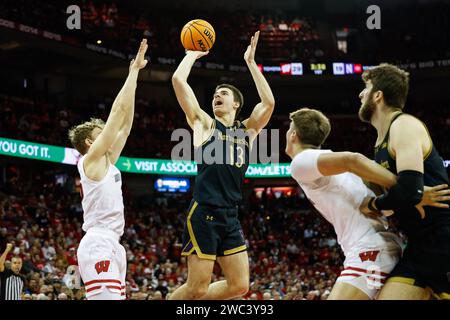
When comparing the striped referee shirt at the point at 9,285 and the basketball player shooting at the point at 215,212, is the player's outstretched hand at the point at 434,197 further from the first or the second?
the striped referee shirt at the point at 9,285

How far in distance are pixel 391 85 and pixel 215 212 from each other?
2.14 metres

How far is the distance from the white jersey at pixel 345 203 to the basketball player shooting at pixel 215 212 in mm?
1572

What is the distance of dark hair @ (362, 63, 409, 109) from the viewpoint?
4098mm

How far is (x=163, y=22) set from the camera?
89.0 feet

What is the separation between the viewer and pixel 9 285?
31.4 ft

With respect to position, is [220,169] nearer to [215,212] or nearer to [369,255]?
[215,212]

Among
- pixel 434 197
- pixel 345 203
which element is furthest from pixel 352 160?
pixel 434 197

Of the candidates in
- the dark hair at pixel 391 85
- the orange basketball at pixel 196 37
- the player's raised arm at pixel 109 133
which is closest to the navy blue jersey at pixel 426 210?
the dark hair at pixel 391 85

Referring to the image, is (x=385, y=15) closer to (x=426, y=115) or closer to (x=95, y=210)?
(x=426, y=115)

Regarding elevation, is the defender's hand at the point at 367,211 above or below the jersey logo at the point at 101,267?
above

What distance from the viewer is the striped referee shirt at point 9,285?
9.51 metres

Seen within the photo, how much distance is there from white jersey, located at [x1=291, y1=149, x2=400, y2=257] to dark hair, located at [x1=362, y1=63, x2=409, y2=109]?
1.66 feet
